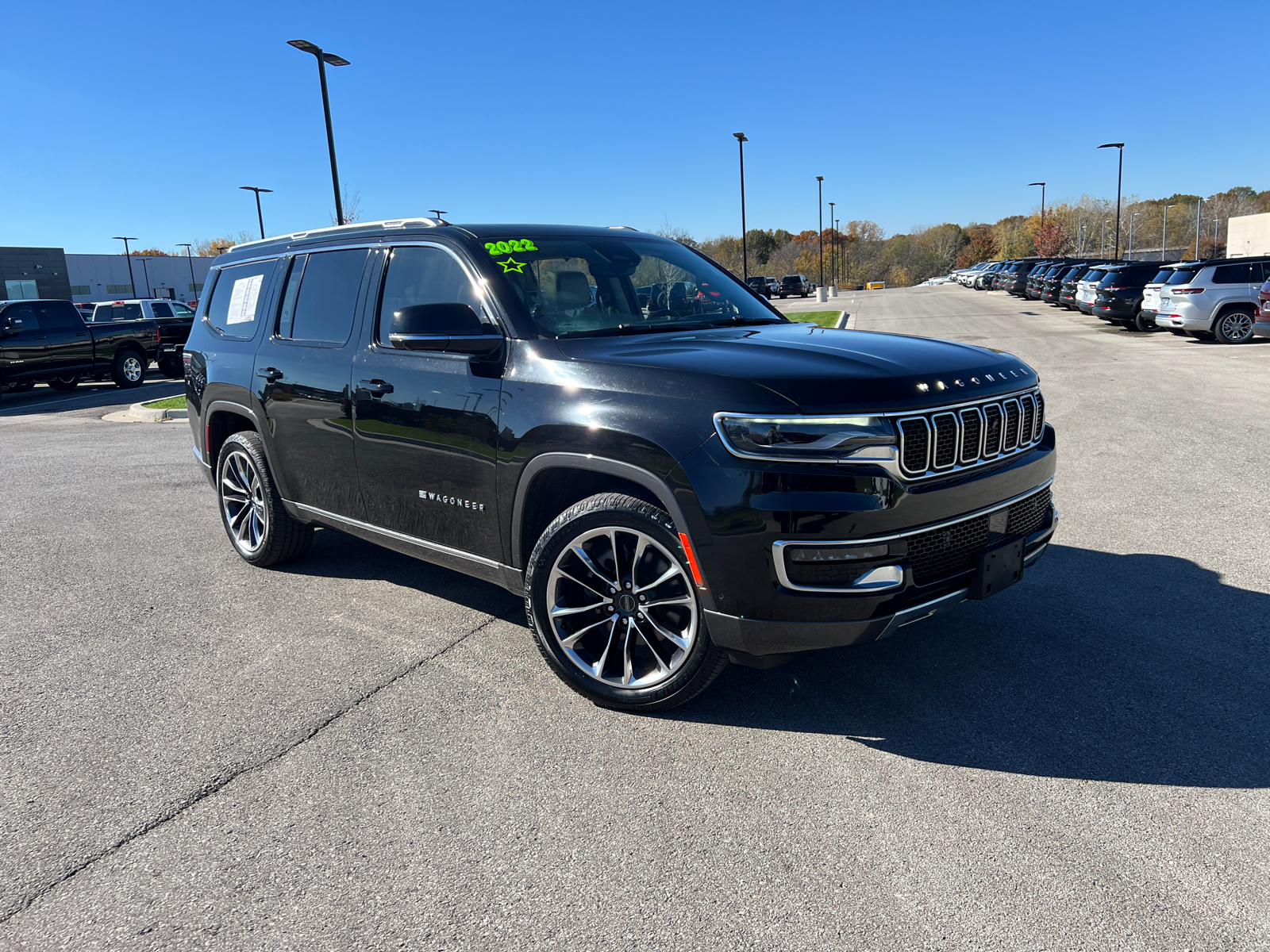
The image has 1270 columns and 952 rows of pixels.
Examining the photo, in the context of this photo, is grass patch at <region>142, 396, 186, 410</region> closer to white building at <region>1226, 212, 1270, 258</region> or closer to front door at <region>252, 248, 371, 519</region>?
front door at <region>252, 248, 371, 519</region>

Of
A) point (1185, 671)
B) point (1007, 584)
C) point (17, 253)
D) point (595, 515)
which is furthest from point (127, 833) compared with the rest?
point (17, 253)

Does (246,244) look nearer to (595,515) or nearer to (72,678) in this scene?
(72,678)

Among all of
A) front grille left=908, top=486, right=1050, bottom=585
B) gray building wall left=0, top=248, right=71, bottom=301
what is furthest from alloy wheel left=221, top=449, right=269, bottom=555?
gray building wall left=0, top=248, right=71, bottom=301

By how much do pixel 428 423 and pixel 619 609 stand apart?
1273 mm

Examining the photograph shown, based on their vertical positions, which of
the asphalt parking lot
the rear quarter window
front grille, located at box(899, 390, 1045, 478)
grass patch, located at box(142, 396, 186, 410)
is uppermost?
the rear quarter window

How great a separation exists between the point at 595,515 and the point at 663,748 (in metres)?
0.90

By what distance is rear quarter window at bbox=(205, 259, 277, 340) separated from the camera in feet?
17.8

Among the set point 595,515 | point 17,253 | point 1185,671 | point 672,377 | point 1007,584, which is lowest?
point 1185,671

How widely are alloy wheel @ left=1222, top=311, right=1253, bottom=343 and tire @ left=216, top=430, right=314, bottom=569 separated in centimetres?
1995

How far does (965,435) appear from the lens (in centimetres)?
327

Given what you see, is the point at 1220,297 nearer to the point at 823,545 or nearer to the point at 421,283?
the point at 421,283

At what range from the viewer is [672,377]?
3250mm

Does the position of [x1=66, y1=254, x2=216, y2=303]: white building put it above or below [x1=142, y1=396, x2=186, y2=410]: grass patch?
above

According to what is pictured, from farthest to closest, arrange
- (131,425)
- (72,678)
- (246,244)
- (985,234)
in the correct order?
(985,234) → (131,425) → (246,244) → (72,678)
